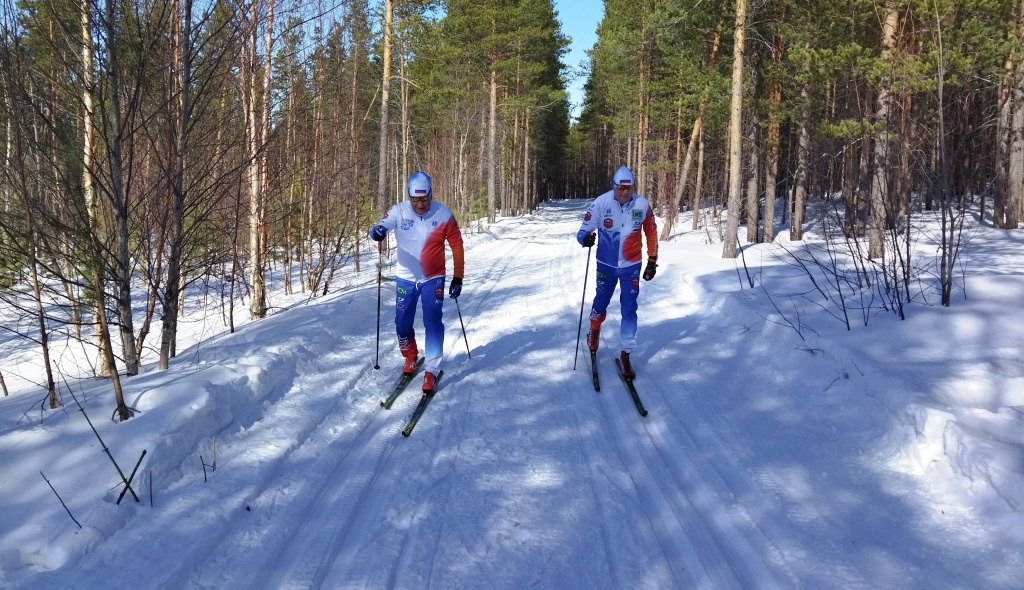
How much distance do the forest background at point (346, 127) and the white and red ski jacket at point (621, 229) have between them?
2230mm

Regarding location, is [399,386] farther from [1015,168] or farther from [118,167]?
[1015,168]

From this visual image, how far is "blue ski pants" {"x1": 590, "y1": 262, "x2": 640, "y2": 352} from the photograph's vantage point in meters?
5.91

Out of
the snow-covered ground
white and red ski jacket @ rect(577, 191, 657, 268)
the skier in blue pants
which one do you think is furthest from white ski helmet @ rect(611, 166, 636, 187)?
the snow-covered ground

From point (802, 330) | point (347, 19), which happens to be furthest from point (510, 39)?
point (802, 330)

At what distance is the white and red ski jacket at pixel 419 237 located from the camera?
5.41 m

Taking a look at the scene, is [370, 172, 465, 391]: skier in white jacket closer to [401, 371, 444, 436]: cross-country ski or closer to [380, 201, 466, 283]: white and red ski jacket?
[380, 201, 466, 283]: white and red ski jacket

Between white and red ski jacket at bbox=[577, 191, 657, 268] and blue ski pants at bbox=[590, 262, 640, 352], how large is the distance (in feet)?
0.27

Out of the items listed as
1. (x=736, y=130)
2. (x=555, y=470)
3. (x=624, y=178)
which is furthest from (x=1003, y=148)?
(x=555, y=470)

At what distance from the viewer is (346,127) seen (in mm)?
13367

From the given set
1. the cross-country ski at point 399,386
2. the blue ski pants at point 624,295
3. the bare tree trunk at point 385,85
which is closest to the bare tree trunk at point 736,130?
the blue ski pants at point 624,295

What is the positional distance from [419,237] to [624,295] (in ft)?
7.54

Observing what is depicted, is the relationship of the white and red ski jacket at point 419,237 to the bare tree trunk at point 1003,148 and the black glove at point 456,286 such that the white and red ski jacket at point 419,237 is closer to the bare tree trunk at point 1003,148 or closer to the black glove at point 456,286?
the black glove at point 456,286

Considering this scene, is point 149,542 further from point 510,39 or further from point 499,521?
point 510,39

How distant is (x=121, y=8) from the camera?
4289mm
